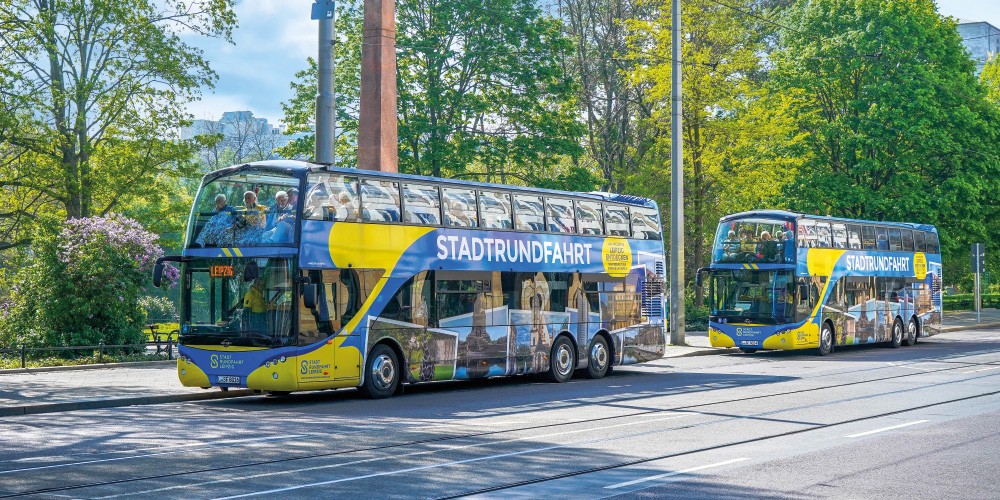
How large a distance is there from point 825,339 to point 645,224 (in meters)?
9.89

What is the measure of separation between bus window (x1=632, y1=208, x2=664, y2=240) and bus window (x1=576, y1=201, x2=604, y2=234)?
1.38 meters

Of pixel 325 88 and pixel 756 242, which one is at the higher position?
pixel 325 88

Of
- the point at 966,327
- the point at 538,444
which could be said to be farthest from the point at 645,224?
the point at 966,327

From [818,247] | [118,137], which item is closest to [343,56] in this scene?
[118,137]

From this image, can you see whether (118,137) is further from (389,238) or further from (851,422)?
(851,422)

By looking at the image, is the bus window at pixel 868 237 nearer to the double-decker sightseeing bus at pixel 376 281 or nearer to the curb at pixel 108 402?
the double-decker sightseeing bus at pixel 376 281

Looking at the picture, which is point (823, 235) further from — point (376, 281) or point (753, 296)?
point (376, 281)

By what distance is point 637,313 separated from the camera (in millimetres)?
25766

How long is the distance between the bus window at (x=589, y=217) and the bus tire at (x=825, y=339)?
1128 centimetres

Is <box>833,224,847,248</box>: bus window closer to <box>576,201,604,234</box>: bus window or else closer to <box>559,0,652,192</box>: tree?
<box>576,201,604,234</box>: bus window

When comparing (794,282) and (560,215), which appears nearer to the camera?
(560,215)

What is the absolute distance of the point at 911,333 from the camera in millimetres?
39094

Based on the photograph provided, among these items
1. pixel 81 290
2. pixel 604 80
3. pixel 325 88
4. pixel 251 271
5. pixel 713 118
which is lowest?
pixel 81 290

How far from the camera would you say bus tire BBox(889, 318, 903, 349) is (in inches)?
1492
